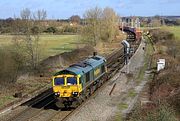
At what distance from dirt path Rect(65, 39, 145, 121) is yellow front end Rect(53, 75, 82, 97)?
4.40 feet

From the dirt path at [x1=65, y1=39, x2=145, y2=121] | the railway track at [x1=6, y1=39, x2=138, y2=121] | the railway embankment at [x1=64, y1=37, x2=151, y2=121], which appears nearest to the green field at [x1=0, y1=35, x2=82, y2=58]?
the railway embankment at [x1=64, y1=37, x2=151, y2=121]

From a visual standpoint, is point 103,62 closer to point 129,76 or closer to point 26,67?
point 129,76

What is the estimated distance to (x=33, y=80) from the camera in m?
37.7

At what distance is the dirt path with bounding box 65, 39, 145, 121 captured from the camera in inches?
902

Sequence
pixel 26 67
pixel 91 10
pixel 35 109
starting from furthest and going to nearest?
1. pixel 91 10
2. pixel 26 67
3. pixel 35 109

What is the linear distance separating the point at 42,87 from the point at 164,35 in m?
72.3

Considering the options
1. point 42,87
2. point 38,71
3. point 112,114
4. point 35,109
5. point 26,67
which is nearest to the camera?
point 112,114

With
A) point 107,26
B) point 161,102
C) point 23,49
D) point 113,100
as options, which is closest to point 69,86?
point 113,100

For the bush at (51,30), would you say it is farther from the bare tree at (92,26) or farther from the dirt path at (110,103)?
the dirt path at (110,103)

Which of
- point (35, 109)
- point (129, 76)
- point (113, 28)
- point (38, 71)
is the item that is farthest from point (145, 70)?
point (113, 28)

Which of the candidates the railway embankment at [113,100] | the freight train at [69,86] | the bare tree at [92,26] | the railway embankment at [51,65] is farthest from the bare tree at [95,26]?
→ the freight train at [69,86]

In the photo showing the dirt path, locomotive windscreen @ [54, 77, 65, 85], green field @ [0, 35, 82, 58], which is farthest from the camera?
green field @ [0, 35, 82, 58]

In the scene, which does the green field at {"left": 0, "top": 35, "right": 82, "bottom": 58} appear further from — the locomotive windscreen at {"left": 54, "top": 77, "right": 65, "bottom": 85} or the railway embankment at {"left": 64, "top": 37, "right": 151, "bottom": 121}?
the locomotive windscreen at {"left": 54, "top": 77, "right": 65, "bottom": 85}

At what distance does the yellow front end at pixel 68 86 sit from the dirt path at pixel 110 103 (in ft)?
4.40
